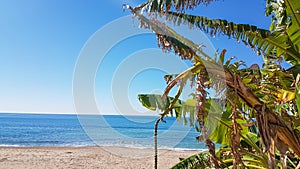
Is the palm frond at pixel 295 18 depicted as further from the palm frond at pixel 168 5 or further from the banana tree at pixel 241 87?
the palm frond at pixel 168 5

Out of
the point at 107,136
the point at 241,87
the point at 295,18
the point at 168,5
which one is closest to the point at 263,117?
the point at 241,87

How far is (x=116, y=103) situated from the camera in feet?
5.87

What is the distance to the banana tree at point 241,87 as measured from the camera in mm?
1010

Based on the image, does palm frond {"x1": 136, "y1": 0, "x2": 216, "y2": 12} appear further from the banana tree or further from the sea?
the sea

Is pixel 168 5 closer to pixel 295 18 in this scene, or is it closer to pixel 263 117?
pixel 295 18

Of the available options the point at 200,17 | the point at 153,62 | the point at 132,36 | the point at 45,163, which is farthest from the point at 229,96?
the point at 45,163

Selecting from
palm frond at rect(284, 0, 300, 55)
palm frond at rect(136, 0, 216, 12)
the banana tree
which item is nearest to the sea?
the banana tree

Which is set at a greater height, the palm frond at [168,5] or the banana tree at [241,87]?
the palm frond at [168,5]

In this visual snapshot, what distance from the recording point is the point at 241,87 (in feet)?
3.35

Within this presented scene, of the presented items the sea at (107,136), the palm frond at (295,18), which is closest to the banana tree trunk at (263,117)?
the sea at (107,136)

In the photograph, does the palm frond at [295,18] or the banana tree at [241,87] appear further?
the palm frond at [295,18]

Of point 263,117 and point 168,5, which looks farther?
point 168,5

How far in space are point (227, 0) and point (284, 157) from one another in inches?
125

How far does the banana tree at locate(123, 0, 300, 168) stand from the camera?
1.01 meters
